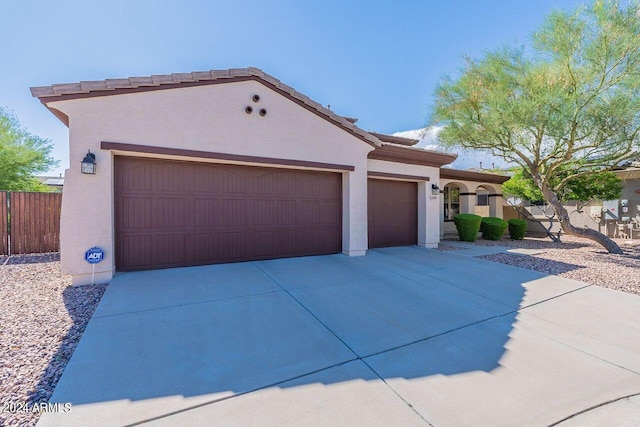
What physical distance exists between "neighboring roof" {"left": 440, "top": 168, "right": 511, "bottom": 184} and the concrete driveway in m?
8.38

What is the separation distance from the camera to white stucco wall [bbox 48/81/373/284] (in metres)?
5.21

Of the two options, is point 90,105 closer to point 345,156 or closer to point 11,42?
point 11,42

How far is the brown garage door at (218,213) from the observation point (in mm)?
5969

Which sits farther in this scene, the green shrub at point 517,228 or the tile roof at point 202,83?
the green shrub at point 517,228

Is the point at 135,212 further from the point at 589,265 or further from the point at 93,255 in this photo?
the point at 589,265

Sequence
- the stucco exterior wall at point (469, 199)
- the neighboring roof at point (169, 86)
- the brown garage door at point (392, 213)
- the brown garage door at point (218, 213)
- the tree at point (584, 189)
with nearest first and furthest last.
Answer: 1. the neighboring roof at point (169, 86)
2. the brown garage door at point (218, 213)
3. the brown garage door at point (392, 213)
4. the stucco exterior wall at point (469, 199)
5. the tree at point (584, 189)

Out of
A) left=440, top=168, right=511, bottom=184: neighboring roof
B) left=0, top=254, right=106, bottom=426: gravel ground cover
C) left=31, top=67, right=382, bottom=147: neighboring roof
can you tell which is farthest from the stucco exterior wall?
left=0, top=254, right=106, bottom=426: gravel ground cover

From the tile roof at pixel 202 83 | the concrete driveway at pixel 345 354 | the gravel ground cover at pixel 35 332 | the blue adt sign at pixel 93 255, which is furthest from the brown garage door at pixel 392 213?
the gravel ground cover at pixel 35 332

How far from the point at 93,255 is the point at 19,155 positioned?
556 inches

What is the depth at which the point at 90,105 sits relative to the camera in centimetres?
529

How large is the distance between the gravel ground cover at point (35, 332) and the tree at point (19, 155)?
441 inches

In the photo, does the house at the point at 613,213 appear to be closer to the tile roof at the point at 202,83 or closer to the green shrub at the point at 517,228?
the green shrub at the point at 517,228

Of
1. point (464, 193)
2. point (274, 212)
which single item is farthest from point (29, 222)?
point (464, 193)

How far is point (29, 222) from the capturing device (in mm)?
8375
